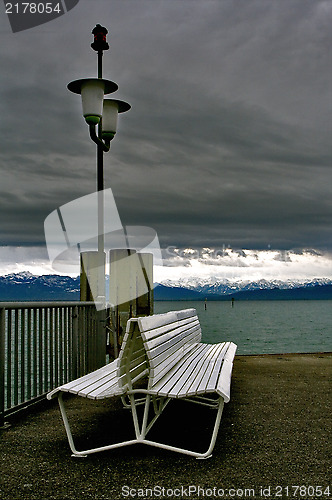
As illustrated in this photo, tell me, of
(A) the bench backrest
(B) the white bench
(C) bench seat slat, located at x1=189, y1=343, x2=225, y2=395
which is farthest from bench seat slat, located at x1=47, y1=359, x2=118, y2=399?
(C) bench seat slat, located at x1=189, y1=343, x2=225, y2=395

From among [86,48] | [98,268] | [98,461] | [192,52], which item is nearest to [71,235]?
[98,268]

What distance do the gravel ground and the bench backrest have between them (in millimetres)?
602

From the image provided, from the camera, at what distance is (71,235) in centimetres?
904

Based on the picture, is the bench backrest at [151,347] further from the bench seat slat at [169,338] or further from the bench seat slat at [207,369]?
the bench seat slat at [207,369]

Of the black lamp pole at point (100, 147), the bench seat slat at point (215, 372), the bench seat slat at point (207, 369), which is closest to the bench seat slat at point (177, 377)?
the bench seat slat at point (207, 369)

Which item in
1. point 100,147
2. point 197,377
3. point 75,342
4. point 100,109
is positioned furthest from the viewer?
point 100,147

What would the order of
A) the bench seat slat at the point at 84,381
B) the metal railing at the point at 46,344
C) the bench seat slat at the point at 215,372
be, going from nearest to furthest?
the bench seat slat at the point at 215,372 → the bench seat slat at the point at 84,381 → the metal railing at the point at 46,344

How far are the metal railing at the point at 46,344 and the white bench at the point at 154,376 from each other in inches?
34.3

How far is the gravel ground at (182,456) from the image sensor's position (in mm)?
3568

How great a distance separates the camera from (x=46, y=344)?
243 inches

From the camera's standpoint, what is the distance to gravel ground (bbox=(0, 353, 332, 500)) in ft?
11.7

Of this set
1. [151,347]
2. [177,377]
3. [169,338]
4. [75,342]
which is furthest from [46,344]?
[151,347]

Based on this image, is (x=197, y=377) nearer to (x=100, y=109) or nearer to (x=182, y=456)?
(x=182, y=456)

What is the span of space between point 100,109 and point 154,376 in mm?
4357
